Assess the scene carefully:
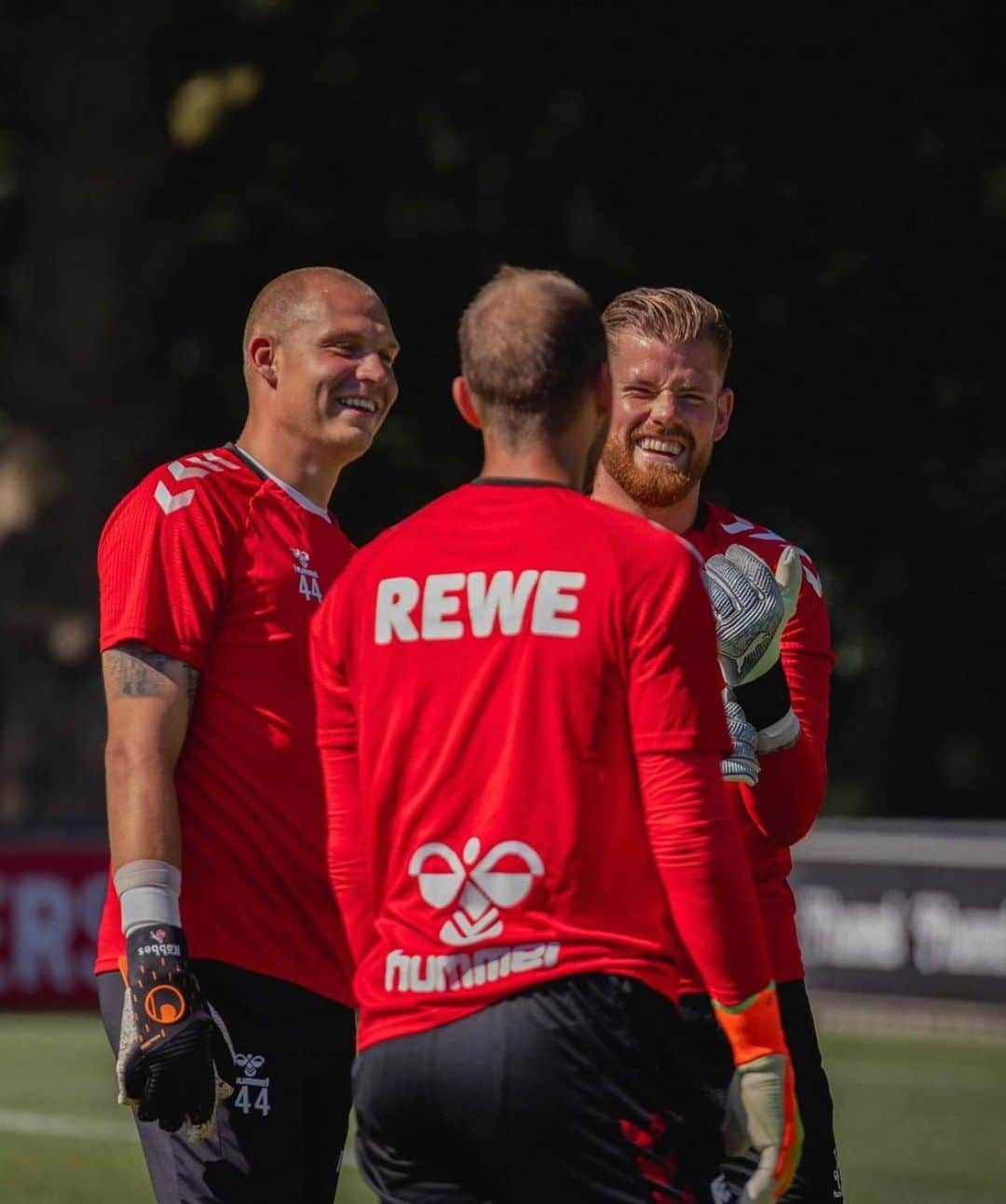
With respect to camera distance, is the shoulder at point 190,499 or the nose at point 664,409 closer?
the shoulder at point 190,499

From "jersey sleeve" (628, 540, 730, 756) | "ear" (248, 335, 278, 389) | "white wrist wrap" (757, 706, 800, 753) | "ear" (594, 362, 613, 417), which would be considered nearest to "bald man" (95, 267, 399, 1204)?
"ear" (248, 335, 278, 389)

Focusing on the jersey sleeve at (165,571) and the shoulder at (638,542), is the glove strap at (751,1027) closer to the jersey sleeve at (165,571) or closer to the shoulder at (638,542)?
the shoulder at (638,542)

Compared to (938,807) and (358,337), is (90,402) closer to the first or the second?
(938,807)

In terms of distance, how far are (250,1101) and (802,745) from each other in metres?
1.36

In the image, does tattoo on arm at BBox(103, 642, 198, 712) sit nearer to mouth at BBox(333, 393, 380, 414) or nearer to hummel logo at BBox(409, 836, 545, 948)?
mouth at BBox(333, 393, 380, 414)

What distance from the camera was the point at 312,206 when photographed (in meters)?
25.2

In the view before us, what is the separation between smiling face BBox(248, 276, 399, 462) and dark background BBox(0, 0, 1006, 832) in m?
18.2

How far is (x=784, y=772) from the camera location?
563 centimetres

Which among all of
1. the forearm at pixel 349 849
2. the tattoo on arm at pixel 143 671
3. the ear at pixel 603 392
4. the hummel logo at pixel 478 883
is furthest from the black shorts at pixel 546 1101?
the tattoo on arm at pixel 143 671

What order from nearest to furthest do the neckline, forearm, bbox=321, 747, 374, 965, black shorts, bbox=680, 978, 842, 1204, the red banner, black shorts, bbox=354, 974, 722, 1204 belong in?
black shorts, bbox=354, 974, 722, 1204 → forearm, bbox=321, 747, 374, 965 → the neckline → black shorts, bbox=680, 978, 842, 1204 → the red banner

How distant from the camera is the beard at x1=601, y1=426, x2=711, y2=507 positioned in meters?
5.92

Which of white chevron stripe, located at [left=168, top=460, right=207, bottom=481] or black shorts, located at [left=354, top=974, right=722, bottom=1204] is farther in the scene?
white chevron stripe, located at [left=168, top=460, right=207, bottom=481]

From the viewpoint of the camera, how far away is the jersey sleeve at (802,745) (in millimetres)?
5648

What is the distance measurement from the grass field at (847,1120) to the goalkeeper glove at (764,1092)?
7128mm
